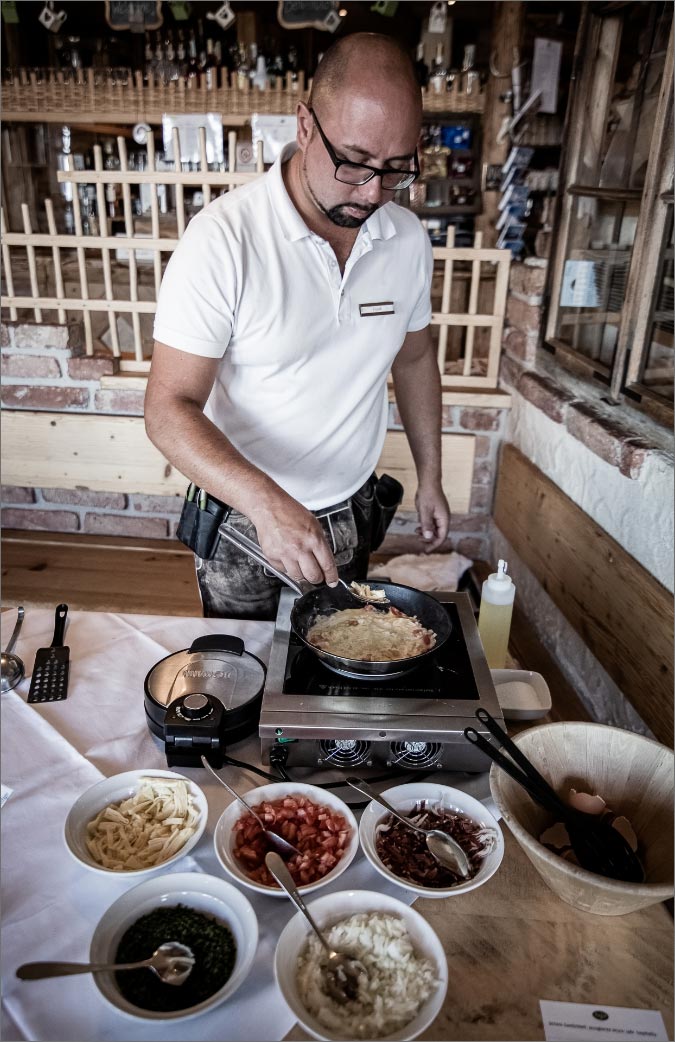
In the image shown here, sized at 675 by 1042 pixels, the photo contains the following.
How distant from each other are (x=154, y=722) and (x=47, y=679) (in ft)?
0.92

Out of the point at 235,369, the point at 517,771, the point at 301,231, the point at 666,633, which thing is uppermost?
the point at 301,231

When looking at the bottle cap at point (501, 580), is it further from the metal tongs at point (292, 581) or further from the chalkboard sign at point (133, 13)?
the chalkboard sign at point (133, 13)

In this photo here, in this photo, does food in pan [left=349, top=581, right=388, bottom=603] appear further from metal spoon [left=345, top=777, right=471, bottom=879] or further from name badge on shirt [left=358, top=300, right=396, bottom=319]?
name badge on shirt [left=358, top=300, right=396, bottom=319]

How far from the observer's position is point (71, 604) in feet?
8.55

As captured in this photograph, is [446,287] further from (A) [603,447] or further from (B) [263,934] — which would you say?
(B) [263,934]

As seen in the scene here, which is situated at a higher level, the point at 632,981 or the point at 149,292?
the point at 149,292

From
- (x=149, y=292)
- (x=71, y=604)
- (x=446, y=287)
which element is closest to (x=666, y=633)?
(x=446, y=287)

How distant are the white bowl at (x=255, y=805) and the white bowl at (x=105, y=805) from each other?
0.04 meters

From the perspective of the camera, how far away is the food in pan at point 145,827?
2.93 feet

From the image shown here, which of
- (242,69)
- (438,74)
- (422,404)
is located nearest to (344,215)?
(422,404)

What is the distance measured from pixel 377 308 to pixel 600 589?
917 mm

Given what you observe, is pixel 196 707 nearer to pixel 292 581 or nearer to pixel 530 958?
pixel 292 581

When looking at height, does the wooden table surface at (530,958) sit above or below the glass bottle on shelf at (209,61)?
below

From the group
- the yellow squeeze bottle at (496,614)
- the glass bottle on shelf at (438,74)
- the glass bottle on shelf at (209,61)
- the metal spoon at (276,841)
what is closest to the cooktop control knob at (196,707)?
the metal spoon at (276,841)
